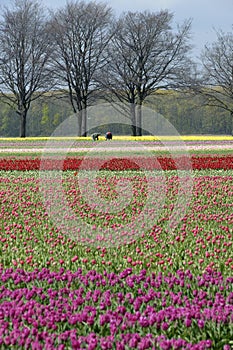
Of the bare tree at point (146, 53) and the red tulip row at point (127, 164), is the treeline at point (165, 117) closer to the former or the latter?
the bare tree at point (146, 53)

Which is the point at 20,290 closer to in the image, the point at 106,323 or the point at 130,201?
the point at 106,323

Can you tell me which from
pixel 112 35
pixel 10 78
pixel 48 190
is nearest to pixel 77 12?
pixel 112 35

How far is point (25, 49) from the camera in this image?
46.4 m

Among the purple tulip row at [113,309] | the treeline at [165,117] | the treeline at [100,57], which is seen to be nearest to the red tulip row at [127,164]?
the purple tulip row at [113,309]

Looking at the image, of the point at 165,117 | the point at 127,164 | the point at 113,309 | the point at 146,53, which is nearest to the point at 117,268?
the point at 113,309

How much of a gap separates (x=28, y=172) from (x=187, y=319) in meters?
11.9

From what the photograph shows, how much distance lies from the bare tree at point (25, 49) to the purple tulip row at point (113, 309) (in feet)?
139

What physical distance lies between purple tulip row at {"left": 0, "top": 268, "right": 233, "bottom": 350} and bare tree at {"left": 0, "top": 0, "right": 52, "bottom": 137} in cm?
4233

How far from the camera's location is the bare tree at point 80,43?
148ft

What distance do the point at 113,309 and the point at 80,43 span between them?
43.9m

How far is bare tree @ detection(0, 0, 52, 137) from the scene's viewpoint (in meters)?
45.4

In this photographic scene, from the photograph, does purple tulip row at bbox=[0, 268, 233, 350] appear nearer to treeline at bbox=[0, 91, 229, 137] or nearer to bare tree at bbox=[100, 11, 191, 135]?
bare tree at bbox=[100, 11, 191, 135]

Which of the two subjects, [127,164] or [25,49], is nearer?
[127,164]

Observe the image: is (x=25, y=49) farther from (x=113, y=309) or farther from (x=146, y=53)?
(x=113, y=309)
